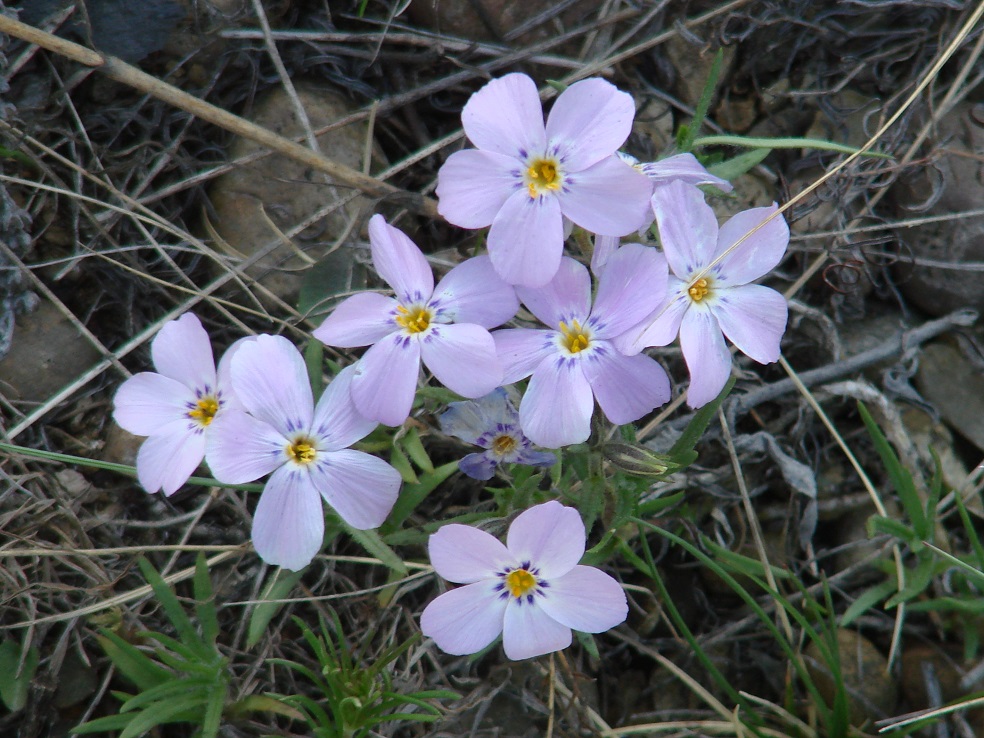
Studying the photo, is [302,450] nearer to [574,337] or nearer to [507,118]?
[574,337]

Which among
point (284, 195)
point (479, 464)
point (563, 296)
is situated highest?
point (563, 296)

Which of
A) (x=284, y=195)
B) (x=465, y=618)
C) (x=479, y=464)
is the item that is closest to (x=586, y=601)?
(x=465, y=618)

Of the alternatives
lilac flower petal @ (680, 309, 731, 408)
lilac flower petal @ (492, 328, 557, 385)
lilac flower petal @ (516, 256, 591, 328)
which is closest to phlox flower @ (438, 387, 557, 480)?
lilac flower petal @ (492, 328, 557, 385)

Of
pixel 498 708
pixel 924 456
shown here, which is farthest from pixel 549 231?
pixel 924 456

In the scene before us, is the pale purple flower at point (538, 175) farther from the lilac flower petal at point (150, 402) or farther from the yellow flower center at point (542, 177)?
the lilac flower petal at point (150, 402)

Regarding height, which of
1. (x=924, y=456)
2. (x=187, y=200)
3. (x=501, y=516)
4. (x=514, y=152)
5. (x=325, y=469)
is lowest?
(x=924, y=456)

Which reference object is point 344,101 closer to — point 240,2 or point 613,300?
point 240,2
